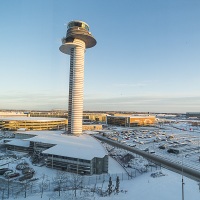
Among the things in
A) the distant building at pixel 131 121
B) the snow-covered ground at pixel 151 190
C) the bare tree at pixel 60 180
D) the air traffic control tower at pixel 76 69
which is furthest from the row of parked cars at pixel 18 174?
the distant building at pixel 131 121

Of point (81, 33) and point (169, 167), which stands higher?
point (81, 33)

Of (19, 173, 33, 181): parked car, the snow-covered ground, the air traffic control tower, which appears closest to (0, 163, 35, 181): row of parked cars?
(19, 173, 33, 181): parked car

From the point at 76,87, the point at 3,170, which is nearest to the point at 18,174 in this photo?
the point at 3,170

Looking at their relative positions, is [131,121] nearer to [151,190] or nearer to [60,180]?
[60,180]

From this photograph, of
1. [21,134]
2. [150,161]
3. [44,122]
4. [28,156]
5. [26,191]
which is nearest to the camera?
[26,191]

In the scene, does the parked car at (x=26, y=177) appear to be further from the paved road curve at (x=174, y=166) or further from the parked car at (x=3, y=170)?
the paved road curve at (x=174, y=166)

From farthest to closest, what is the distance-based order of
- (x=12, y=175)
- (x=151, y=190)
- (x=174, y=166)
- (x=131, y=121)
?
(x=131, y=121) → (x=174, y=166) → (x=12, y=175) → (x=151, y=190)

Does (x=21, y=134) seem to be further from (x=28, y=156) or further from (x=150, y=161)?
(x=150, y=161)

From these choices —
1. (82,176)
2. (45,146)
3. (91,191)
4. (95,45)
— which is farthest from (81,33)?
(91,191)
